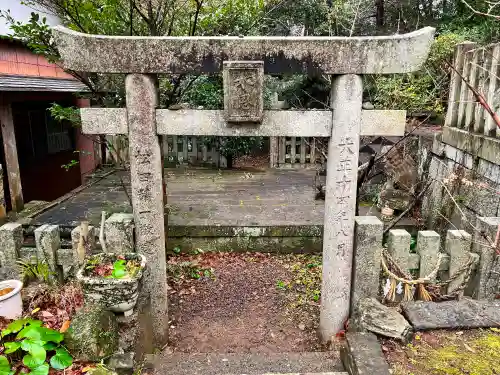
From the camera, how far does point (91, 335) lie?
3.31m

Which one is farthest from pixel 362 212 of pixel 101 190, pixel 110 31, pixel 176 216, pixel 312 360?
pixel 101 190

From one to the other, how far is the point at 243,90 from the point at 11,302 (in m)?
3.22

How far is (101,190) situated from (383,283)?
846cm

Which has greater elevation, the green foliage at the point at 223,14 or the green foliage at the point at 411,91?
the green foliage at the point at 223,14

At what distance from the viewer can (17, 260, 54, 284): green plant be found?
4262 millimetres

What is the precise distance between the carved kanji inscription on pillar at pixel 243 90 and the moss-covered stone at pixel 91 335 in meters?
2.42

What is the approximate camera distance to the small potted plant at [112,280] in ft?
11.9

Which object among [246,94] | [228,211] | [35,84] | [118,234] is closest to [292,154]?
[228,211]

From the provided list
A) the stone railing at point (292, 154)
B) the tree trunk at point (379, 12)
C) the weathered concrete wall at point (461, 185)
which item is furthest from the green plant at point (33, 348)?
the tree trunk at point (379, 12)

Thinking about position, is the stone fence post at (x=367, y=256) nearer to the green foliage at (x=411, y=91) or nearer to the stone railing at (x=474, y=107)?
the stone railing at (x=474, y=107)

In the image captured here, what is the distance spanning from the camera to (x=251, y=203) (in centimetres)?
920

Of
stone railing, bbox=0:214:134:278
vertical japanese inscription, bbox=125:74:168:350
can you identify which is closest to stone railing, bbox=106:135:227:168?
vertical japanese inscription, bbox=125:74:168:350

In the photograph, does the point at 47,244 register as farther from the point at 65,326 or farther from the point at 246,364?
the point at 246,364

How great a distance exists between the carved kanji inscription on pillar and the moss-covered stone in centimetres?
242
